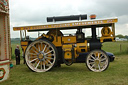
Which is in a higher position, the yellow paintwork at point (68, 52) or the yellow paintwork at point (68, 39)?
the yellow paintwork at point (68, 39)

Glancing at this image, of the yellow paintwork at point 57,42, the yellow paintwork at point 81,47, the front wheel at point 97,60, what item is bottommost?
the front wheel at point 97,60

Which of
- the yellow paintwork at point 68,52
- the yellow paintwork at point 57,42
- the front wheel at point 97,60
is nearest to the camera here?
the front wheel at point 97,60

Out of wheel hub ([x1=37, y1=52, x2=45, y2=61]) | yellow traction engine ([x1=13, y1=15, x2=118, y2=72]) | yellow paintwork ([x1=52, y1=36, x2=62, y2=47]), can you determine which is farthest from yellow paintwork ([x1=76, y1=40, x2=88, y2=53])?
wheel hub ([x1=37, y1=52, x2=45, y2=61])

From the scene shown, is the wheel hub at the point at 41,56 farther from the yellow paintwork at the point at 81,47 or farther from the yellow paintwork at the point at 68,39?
the yellow paintwork at the point at 81,47

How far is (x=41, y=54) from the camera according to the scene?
7.60 meters

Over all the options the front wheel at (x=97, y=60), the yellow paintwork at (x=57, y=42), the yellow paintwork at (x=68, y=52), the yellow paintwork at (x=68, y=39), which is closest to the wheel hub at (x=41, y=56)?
the yellow paintwork at (x=57, y=42)

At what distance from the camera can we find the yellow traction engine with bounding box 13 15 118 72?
7199 mm

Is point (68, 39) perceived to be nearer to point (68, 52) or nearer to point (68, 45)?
point (68, 45)

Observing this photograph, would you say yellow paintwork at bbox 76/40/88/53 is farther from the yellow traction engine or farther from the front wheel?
the front wheel

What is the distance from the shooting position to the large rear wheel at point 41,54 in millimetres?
7469

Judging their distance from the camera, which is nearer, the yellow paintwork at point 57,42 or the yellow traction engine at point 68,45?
the yellow traction engine at point 68,45

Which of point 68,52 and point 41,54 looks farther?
point 41,54

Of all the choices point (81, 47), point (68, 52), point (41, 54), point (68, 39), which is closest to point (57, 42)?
point (68, 39)

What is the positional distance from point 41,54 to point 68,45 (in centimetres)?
133
